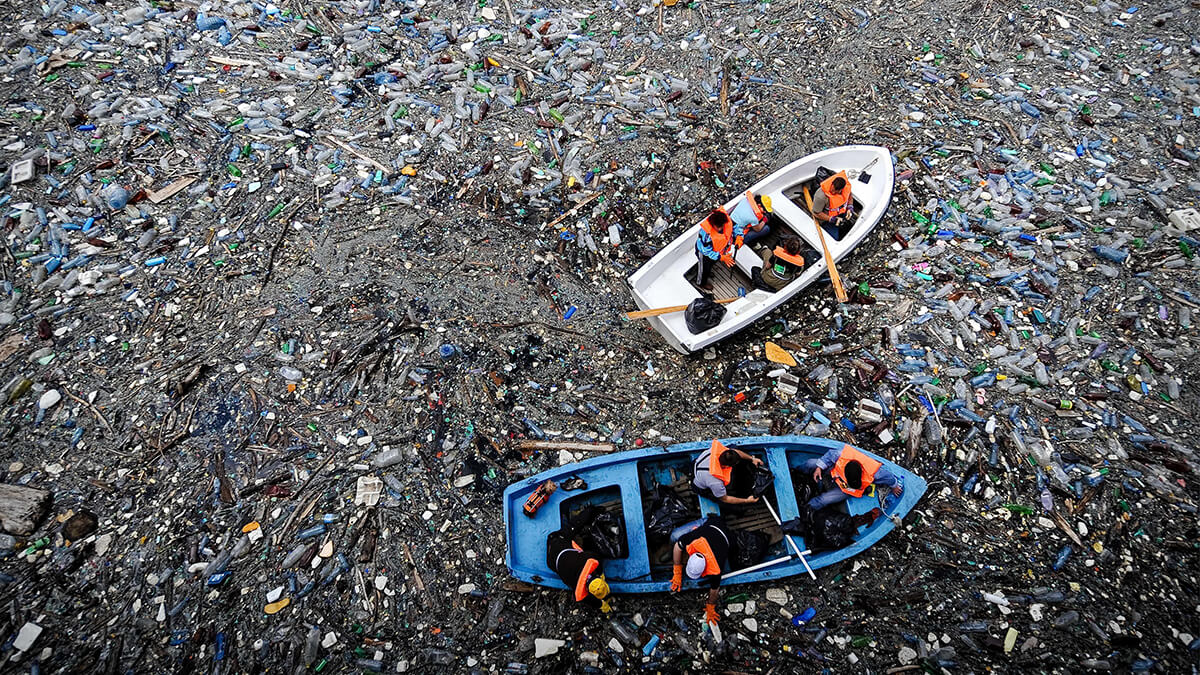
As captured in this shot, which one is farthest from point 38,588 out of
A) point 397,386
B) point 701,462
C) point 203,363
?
point 701,462

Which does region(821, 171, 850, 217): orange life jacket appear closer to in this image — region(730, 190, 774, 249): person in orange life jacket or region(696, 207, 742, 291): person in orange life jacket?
region(730, 190, 774, 249): person in orange life jacket

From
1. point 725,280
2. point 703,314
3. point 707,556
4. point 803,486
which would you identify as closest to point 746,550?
point 707,556

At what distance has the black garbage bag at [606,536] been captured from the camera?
6.77m

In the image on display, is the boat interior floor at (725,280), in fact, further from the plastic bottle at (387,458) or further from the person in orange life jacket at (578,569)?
the plastic bottle at (387,458)

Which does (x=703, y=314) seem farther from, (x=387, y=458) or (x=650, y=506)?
(x=387, y=458)

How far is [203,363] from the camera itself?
7922mm

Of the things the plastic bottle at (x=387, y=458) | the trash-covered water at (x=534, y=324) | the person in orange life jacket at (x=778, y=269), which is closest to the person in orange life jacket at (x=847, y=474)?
the trash-covered water at (x=534, y=324)

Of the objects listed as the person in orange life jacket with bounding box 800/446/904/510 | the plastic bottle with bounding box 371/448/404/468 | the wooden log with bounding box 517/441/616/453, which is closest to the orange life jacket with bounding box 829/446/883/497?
the person in orange life jacket with bounding box 800/446/904/510

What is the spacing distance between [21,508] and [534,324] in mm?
5926

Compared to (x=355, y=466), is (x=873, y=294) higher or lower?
higher

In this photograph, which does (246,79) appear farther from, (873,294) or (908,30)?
(908,30)

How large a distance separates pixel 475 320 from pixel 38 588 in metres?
5.30

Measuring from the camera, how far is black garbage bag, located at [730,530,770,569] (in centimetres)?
681

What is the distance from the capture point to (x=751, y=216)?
8.93 m
